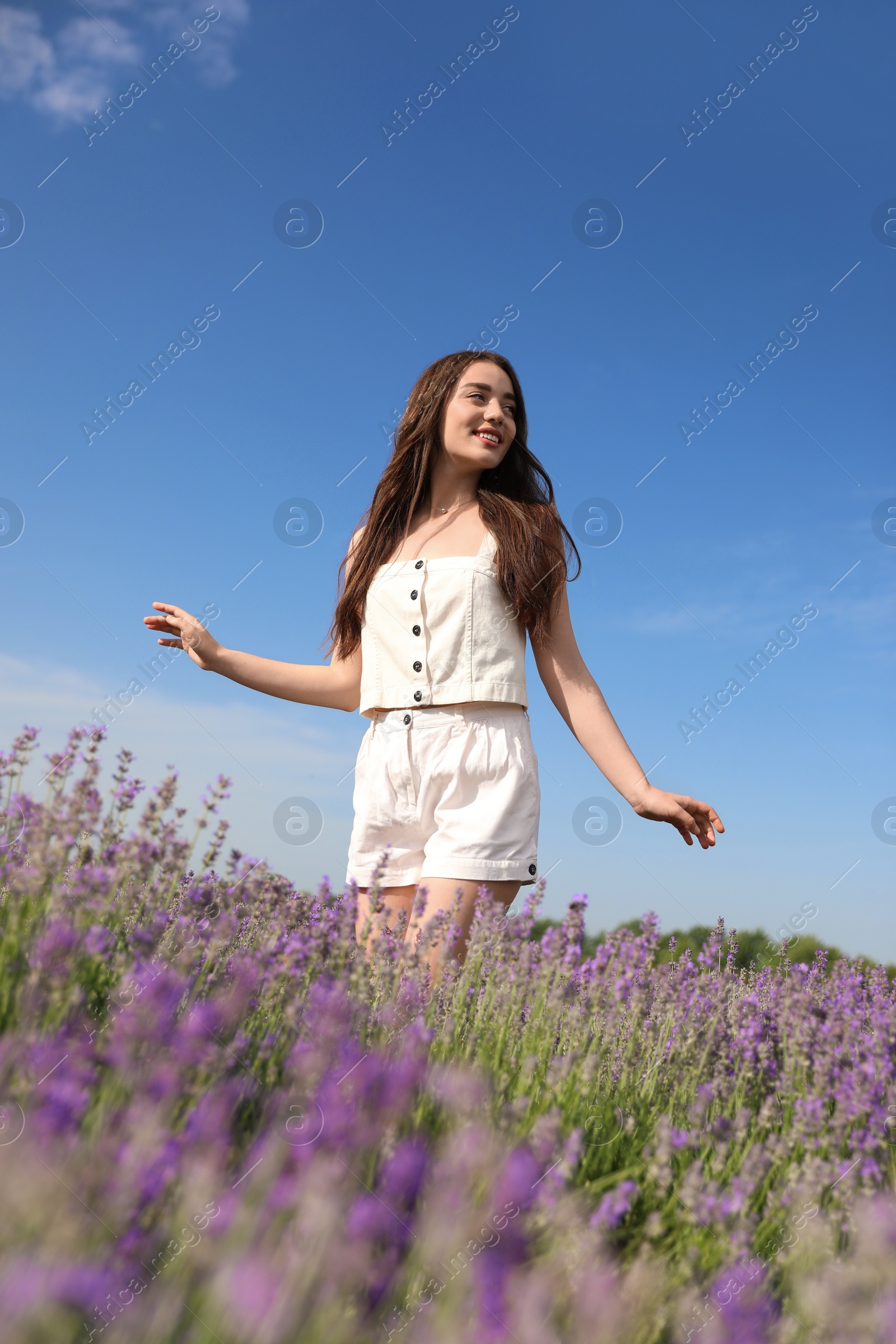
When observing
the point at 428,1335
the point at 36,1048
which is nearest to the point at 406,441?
the point at 36,1048

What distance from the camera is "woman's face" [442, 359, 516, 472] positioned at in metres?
3.52

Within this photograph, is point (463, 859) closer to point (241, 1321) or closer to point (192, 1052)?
point (192, 1052)

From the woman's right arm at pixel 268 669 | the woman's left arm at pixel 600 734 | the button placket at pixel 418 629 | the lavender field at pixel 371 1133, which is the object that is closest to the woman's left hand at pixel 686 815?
the woman's left arm at pixel 600 734

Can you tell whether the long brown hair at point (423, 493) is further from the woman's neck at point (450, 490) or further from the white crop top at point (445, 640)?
the white crop top at point (445, 640)

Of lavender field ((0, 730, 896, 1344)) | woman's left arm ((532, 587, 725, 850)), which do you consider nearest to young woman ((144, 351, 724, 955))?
woman's left arm ((532, 587, 725, 850))

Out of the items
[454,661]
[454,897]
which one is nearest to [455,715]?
[454,661]

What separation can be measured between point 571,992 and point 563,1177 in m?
1.54

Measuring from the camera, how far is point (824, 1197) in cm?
183

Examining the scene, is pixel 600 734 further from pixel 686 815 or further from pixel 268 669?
Result: pixel 268 669

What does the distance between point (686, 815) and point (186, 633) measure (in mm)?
2059

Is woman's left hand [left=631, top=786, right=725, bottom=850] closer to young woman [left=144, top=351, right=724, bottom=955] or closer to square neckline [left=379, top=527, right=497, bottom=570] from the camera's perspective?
young woman [left=144, top=351, right=724, bottom=955]

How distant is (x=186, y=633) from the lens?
140 inches

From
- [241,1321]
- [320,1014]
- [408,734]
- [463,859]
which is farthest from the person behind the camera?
[408,734]

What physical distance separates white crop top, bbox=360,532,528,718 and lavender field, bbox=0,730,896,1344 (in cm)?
85
